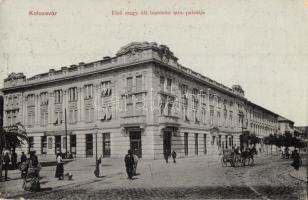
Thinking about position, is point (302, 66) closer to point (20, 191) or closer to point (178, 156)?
point (20, 191)

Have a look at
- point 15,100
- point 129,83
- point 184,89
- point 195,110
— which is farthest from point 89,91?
point 195,110

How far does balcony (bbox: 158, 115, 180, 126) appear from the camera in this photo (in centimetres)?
2702

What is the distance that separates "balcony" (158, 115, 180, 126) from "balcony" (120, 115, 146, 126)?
1380 mm

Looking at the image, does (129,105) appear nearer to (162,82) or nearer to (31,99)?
(162,82)

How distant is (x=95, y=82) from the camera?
28.2 metres

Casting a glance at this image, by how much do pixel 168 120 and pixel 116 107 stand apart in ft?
13.3

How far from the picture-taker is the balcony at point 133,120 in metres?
26.1

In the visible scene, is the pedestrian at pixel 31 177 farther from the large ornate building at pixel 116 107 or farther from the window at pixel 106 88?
the window at pixel 106 88

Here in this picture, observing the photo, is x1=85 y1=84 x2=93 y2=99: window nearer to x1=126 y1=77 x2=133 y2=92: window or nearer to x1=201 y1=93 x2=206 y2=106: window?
x1=126 y1=77 x2=133 y2=92: window

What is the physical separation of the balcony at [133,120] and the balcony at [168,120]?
1380 mm

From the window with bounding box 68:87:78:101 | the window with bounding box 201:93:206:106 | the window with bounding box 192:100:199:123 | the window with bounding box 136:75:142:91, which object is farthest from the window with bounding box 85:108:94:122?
the window with bounding box 201:93:206:106

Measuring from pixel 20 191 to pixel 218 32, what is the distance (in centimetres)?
914

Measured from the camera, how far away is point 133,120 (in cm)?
2636

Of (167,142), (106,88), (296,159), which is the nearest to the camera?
(296,159)
